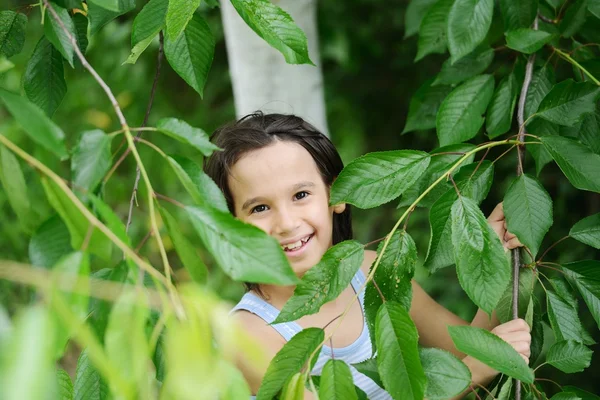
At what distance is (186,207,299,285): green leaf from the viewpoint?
620mm

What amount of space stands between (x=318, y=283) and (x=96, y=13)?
45 centimetres

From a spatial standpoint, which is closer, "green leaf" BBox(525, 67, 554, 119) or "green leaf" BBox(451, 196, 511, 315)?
"green leaf" BBox(451, 196, 511, 315)

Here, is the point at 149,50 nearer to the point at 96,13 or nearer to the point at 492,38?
the point at 492,38

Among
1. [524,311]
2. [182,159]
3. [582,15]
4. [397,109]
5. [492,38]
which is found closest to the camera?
[182,159]

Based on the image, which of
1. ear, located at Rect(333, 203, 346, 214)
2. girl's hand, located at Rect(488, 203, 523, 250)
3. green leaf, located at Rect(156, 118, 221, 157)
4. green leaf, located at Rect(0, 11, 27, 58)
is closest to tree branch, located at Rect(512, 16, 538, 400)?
girl's hand, located at Rect(488, 203, 523, 250)

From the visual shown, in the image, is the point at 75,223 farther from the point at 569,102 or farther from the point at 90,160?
the point at 569,102

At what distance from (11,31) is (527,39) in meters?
0.77

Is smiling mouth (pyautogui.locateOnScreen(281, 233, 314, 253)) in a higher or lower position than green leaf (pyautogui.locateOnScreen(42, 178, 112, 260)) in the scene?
Result: lower

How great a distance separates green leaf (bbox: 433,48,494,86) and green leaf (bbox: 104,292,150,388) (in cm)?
92

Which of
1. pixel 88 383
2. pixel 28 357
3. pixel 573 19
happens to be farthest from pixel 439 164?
pixel 28 357

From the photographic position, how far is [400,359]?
2.67ft

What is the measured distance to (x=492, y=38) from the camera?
1.46 m

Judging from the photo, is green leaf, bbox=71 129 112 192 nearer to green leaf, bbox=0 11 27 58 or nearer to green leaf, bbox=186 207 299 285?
green leaf, bbox=186 207 299 285

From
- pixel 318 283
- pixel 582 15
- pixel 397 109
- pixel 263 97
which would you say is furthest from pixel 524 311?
pixel 397 109
